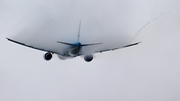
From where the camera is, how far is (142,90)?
227 centimetres

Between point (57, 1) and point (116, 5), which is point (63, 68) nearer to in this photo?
point (57, 1)

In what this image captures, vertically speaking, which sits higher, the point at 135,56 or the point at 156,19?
the point at 156,19

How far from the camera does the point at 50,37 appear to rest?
2062 millimetres

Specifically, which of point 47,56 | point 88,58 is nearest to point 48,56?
point 47,56

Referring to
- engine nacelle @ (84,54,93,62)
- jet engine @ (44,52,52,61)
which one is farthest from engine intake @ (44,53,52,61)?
engine nacelle @ (84,54,93,62)

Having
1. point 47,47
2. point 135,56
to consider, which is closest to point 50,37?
point 47,47

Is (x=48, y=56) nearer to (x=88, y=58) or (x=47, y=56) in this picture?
(x=47, y=56)

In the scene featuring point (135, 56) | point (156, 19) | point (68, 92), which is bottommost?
point (68, 92)

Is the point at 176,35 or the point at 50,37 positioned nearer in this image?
the point at 50,37

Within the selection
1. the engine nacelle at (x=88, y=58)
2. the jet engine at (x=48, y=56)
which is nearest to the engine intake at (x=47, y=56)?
the jet engine at (x=48, y=56)

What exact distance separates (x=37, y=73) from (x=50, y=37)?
41 cm

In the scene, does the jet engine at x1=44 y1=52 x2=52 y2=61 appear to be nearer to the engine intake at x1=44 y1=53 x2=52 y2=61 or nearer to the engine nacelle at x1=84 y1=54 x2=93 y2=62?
the engine intake at x1=44 y1=53 x2=52 y2=61

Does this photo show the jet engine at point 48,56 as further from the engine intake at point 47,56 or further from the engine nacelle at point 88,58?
the engine nacelle at point 88,58

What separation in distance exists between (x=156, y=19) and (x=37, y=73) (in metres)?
1.45
